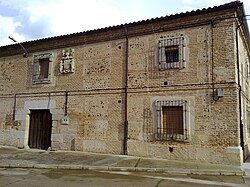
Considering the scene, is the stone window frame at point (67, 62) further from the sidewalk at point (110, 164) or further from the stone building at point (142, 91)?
the sidewalk at point (110, 164)

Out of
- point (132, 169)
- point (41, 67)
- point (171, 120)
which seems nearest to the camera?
point (132, 169)

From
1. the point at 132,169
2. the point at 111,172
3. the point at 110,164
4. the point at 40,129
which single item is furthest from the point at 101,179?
the point at 40,129

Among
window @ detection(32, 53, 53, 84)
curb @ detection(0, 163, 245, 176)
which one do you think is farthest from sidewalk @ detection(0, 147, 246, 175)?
window @ detection(32, 53, 53, 84)

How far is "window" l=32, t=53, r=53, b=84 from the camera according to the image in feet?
43.3

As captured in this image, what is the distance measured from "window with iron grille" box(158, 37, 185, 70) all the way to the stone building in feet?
0.13

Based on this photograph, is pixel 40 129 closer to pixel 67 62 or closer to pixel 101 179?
pixel 67 62

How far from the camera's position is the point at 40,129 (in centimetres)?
1316

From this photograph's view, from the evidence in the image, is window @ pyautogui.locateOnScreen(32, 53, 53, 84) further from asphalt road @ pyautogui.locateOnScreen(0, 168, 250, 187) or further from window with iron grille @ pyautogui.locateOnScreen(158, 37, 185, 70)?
asphalt road @ pyautogui.locateOnScreen(0, 168, 250, 187)

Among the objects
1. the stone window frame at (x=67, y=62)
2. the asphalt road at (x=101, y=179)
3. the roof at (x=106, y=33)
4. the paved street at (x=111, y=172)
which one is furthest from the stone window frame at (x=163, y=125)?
the stone window frame at (x=67, y=62)

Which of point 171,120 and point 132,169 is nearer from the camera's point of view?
point 132,169

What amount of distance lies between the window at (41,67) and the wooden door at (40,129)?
161 cm

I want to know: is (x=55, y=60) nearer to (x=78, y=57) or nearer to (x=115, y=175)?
(x=78, y=57)

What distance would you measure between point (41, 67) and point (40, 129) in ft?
10.2

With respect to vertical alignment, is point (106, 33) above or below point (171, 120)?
above
